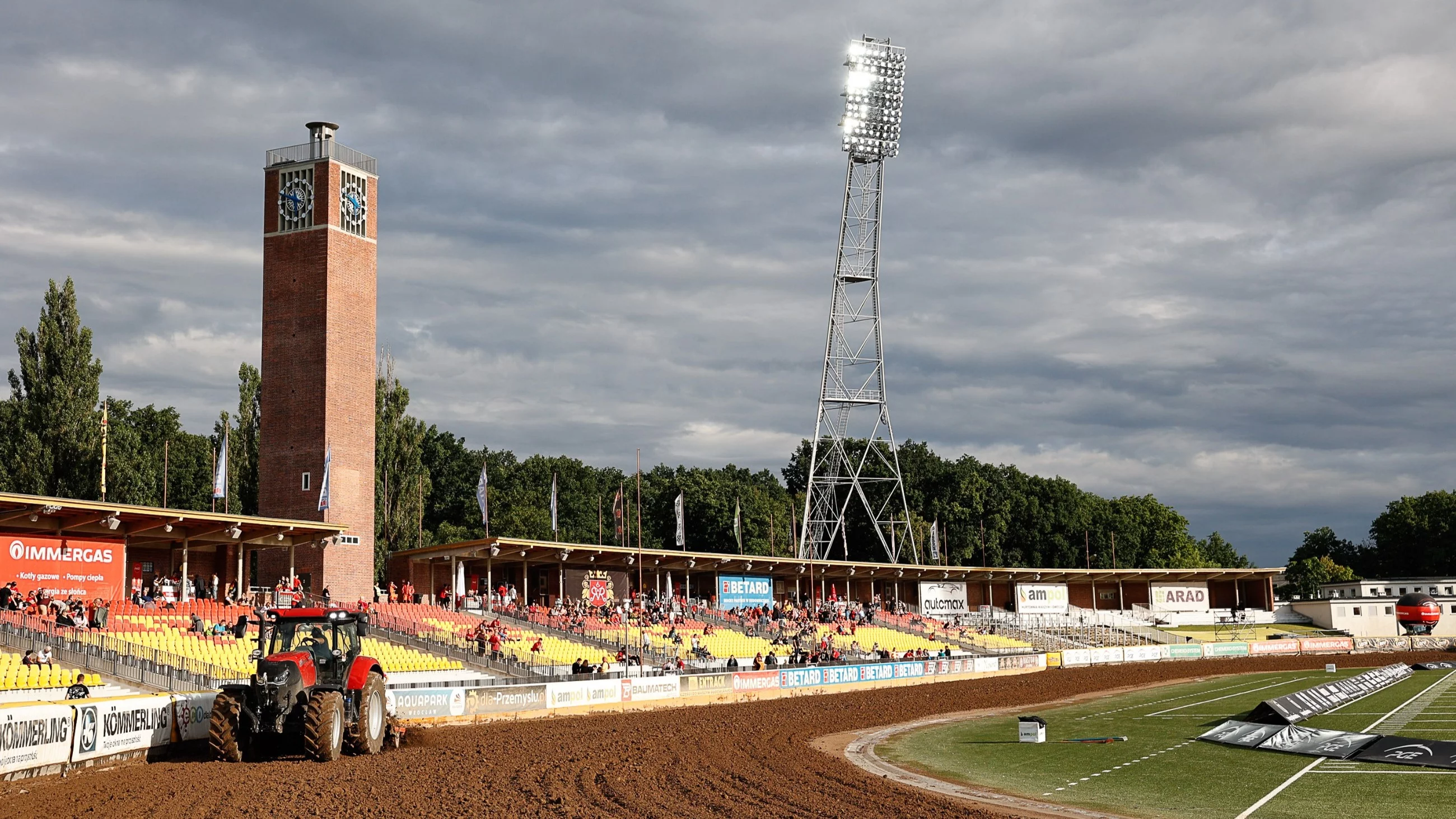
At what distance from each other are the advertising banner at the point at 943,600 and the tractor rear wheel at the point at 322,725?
6307 centimetres

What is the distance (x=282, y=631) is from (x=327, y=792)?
4283 mm

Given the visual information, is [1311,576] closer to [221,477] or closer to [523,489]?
[523,489]

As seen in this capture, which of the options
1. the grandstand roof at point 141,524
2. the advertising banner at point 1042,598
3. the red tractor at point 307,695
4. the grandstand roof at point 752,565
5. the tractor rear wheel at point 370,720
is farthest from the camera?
the advertising banner at point 1042,598

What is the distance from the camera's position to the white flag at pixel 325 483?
157ft

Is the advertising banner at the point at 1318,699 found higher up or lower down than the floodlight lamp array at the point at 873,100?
lower down

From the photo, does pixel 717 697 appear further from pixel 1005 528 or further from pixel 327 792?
pixel 1005 528

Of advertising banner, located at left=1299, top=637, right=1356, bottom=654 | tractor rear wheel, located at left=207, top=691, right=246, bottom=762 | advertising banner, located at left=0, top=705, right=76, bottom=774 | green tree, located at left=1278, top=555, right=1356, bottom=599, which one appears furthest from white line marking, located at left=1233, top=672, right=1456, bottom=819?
green tree, located at left=1278, top=555, right=1356, bottom=599

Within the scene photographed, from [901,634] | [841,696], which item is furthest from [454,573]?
[901,634]

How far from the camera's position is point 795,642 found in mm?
54969

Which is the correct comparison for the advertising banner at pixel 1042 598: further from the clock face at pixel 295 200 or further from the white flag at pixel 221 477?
the white flag at pixel 221 477

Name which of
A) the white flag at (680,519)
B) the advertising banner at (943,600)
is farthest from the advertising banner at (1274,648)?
the white flag at (680,519)

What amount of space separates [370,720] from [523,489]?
286 ft

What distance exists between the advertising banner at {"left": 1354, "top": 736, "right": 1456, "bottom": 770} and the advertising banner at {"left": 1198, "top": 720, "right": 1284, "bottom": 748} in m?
2.80

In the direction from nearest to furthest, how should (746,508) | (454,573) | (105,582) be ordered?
(105,582)
(454,573)
(746,508)
